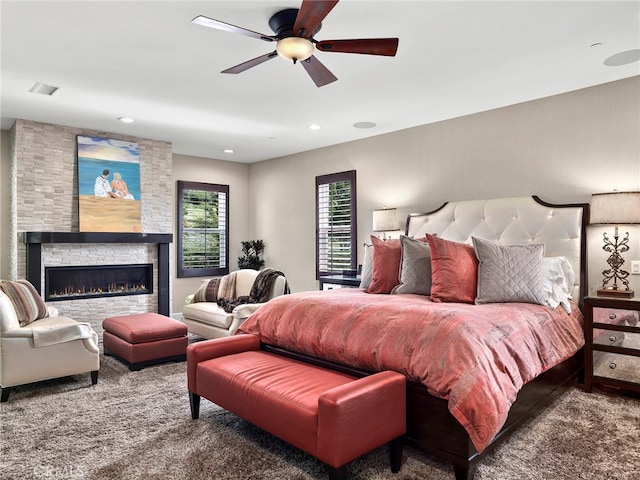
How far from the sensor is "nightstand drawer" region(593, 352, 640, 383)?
3.31 m

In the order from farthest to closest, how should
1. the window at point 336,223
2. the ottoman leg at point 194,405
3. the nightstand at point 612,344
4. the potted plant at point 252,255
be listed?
the potted plant at point 252,255 → the window at point 336,223 → the nightstand at point 612,344 → the ottoman leg at point 194,405

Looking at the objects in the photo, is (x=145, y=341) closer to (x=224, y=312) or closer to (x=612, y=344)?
(x=224, y=312)

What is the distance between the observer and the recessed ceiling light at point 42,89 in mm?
3945

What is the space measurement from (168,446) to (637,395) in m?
3.43

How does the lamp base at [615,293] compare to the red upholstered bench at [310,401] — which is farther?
the lamp base at [615,293]

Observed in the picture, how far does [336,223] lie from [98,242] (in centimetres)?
316

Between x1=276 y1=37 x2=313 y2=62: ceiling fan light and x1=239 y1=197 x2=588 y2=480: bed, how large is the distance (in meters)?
1.66

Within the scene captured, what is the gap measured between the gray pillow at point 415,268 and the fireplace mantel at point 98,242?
12.3 ft

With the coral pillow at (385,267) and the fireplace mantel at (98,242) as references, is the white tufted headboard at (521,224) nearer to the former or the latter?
the coral pillow at (385,267)

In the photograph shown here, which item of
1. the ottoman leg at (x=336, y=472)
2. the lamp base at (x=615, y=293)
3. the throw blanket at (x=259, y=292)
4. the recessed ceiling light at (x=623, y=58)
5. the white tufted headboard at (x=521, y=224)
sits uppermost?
the recessed ceiling light at (x=623, y=58)

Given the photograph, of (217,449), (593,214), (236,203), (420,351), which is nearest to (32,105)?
(236,203)

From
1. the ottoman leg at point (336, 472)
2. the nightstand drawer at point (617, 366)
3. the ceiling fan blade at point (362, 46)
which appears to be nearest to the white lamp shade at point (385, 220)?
the nightstand drawer at point (617, 366)

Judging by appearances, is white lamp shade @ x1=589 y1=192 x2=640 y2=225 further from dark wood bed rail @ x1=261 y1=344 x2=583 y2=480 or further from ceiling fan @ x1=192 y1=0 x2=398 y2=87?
ceiling fan @ x1=192 y1=0 x2=398 y2=87

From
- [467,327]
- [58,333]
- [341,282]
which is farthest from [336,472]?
[341,282]
